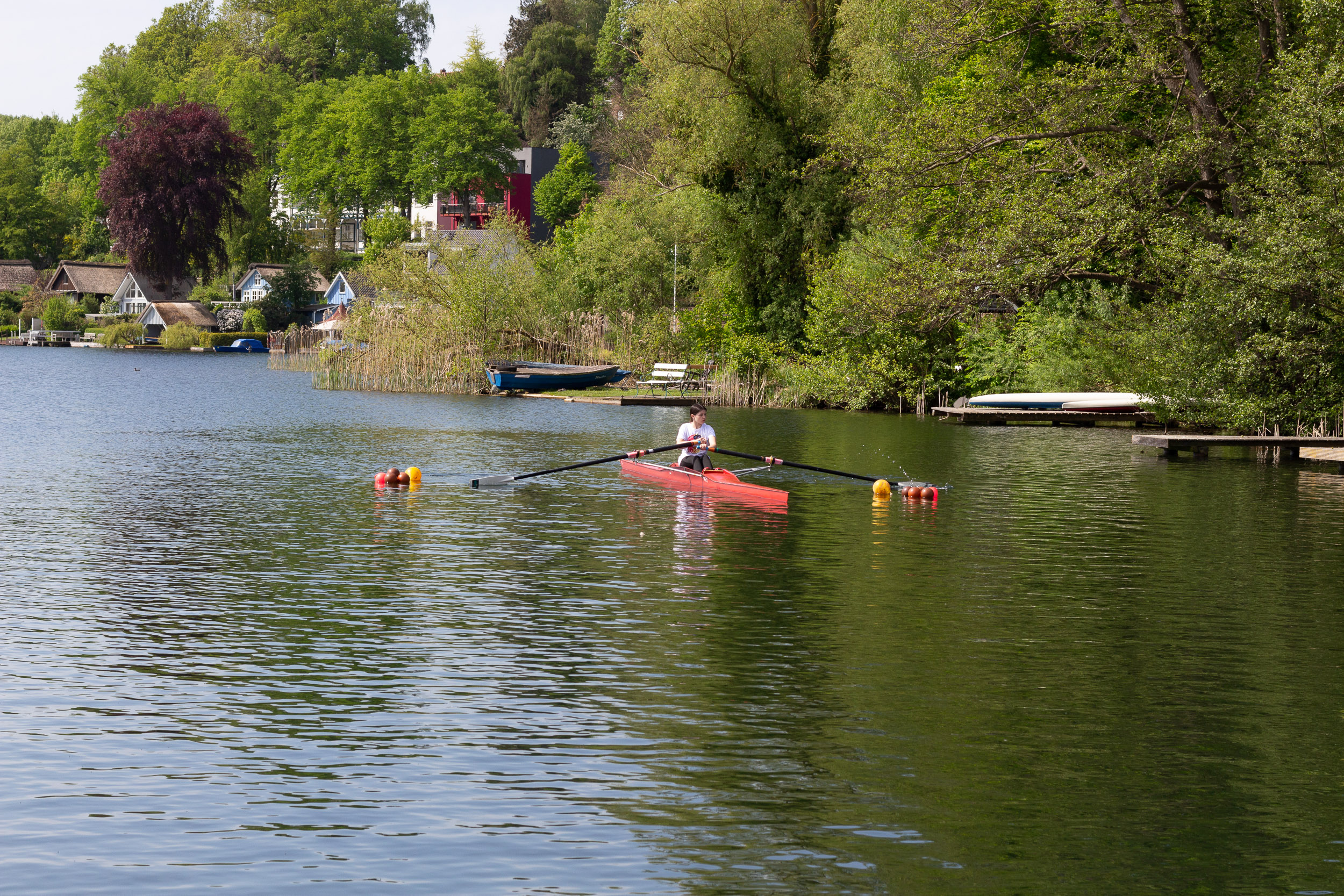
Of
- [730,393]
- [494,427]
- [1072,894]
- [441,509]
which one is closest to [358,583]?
[441,509]

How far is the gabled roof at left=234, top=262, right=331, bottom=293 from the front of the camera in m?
115

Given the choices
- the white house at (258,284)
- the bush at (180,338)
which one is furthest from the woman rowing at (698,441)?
the white house at (258,284)

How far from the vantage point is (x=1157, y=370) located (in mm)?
35969

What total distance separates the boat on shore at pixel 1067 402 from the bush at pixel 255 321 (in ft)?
259

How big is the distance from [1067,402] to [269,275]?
85787 mm

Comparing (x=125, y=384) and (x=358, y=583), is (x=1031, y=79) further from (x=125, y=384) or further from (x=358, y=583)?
(x=125, y=384)

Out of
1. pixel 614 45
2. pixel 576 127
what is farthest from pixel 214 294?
pixel 614 45

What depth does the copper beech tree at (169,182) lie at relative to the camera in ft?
366

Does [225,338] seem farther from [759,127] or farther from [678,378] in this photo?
[759,127]

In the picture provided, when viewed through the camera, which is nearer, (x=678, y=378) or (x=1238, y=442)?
(x=1238, y=442)

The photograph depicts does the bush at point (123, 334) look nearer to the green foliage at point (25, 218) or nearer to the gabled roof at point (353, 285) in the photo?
the gabled roof at point (353, 285)

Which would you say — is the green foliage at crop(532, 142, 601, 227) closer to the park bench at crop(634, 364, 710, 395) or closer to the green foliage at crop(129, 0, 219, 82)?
the park bench at crop(634, 364, 710, 395)

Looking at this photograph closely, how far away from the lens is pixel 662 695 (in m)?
11.0

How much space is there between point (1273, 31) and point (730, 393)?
24602mm
